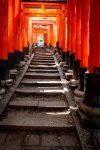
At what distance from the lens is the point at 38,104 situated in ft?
18.3

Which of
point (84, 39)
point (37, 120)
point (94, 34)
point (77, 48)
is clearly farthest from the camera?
point (77, 48)

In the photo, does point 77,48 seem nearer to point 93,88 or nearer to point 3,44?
point 3,44

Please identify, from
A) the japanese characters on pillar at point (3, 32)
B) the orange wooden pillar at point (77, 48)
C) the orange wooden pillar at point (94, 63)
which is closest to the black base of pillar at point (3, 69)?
the japanese characters on pillar at point (3, 32)

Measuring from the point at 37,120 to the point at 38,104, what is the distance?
837 mm

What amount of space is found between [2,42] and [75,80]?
255cm

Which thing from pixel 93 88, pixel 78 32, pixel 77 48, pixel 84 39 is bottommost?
pixel 93 88

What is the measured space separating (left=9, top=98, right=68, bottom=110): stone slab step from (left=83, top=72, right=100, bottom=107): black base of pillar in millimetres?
1226

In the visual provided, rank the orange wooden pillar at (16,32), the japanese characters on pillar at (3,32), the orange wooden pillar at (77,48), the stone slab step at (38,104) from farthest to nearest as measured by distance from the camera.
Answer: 1. the orange wooden pillar at (16,32)
2. the orange wooden pillar at (77,48)
3. the japanese characters on pillar at (3,32)
4. the stone slab step at (38,104)

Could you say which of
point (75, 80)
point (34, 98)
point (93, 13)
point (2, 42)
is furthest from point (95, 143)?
point (2, 42)

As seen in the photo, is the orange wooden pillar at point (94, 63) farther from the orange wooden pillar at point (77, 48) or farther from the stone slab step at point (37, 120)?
the orange wooden pillar at point (77, 48)

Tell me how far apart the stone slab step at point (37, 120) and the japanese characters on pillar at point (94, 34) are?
1.21 metres

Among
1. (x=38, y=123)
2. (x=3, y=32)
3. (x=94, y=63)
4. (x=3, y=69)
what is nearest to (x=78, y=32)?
(x=3, y=32)

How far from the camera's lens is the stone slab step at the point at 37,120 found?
443cm

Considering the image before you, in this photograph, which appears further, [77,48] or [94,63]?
[77,48]
